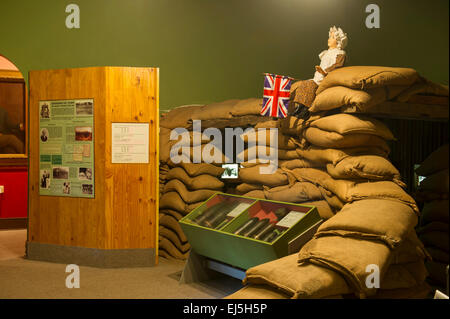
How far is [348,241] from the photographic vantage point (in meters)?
3.02

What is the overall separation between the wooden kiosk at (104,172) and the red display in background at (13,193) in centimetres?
285

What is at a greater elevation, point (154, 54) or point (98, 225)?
point (154, 54)

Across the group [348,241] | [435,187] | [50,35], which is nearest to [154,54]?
[50,35]

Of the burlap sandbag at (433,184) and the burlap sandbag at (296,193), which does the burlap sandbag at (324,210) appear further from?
the burlap sandbag at (433,184)

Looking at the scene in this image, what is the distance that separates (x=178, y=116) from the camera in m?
6.50

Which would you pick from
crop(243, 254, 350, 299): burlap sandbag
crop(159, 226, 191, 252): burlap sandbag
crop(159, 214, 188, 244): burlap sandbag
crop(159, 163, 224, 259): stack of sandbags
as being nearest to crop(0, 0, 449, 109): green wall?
crop(159, 163, 224, 259): stack of sandbags

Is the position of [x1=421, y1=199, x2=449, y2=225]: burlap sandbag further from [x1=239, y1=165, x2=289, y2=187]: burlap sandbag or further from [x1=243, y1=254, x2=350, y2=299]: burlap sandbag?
[x1=243, y1=254, x2=350, y2=299]: burlap sandbag

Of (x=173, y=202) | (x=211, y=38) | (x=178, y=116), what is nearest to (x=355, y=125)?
(x=173, y=202)

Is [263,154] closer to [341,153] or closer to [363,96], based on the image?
[341,153]

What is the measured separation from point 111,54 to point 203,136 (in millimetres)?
2051

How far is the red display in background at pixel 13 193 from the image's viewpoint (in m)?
8.04
